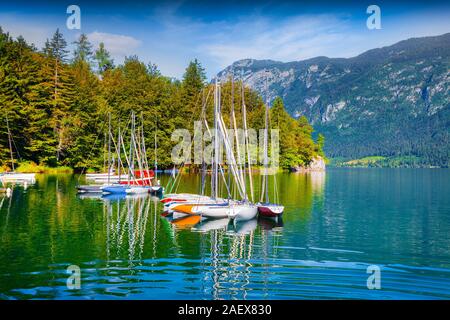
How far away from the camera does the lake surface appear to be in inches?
762

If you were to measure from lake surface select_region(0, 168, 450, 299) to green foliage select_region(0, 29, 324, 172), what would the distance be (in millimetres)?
43358

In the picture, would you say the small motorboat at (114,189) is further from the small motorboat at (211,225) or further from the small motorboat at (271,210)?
the small motorboat at (271,210)

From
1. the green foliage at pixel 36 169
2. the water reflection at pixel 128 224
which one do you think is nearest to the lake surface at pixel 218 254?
the water reflection at pixel 128 224

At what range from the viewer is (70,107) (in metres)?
101

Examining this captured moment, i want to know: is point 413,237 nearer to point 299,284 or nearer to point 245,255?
point 245,255

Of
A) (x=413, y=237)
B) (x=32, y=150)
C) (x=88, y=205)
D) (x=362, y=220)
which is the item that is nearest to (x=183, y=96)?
(x=32, y=150)

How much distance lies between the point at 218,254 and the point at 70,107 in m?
83.3

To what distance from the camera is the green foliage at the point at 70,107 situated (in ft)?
295

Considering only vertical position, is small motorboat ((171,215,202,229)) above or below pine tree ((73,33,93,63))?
below

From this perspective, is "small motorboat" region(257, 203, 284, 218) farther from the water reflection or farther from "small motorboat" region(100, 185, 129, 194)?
"small motorboat" region(100, 185, 129, 194)

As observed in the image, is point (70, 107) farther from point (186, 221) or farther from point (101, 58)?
point (186, 221)

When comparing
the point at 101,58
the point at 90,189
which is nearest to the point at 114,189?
the point at 90,189

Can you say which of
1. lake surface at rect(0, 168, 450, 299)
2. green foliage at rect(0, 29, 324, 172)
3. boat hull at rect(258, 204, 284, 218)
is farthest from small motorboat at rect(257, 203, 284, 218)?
green foliage at rect(0, 29, 324, 172)

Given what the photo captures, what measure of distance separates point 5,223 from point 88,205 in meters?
13.5
